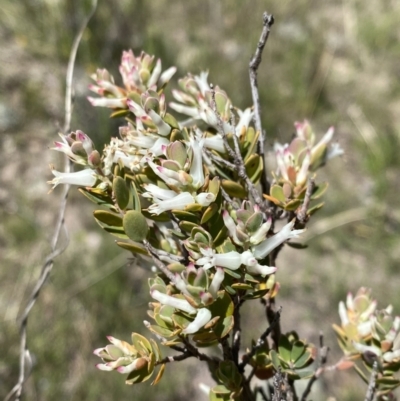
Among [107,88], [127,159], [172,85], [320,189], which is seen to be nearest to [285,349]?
[320,189]

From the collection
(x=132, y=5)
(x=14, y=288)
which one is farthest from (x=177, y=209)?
(x=132, y=5)

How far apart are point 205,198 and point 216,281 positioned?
0.27 feet

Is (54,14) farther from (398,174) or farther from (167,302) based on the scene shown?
(167,302)

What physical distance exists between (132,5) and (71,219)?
1360mm

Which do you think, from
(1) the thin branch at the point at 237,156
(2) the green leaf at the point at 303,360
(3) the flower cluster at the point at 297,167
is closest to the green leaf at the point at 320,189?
(3) the flower cluster at the point at 297,167

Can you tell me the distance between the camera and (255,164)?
1.85ft

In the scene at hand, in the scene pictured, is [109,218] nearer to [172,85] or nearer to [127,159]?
[127,159]

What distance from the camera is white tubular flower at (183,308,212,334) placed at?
0.43m

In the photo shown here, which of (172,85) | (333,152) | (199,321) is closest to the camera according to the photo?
(199,321)

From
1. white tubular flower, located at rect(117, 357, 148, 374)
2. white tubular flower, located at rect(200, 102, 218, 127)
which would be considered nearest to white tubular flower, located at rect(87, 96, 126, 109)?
white tubular flower, located at rect(200, 102, 218, 127)

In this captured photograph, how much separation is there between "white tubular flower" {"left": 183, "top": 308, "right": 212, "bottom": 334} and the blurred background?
4.96ft

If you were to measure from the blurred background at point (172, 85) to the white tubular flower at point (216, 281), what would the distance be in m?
1.51

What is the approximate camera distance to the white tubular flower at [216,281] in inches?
17.1

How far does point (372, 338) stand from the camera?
61 centimetres
